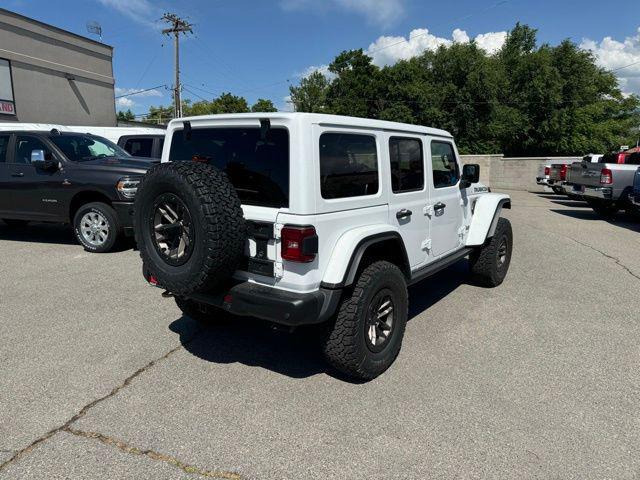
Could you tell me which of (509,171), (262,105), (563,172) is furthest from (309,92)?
(563,172)

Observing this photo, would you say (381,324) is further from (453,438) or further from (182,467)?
(182,467)

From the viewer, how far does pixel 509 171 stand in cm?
2391

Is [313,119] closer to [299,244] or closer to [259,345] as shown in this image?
[299,244]

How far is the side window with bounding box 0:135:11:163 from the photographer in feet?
24.9

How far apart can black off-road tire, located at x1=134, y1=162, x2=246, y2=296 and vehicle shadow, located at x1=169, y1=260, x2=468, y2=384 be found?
789mm

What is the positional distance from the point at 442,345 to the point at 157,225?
255 centimetres

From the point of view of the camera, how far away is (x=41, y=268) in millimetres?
6277

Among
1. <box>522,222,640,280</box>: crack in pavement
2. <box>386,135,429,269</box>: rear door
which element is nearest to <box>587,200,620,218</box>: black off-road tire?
<box>522,222,640,280</box>: crack in pavement

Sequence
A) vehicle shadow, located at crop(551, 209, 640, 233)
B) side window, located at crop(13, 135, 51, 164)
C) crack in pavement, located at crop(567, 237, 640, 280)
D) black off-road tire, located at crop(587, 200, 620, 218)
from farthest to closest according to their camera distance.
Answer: black off-road tire, located at crop(587, 200, 620, 218) < vehicle shadow, located at crop(551, 209, 640, 233) < side window, located at crop(13, 135, 51, 164) < crack in pavement, located at crop(567, 237, 640, 280)

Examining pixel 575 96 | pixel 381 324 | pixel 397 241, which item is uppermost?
pixel 575 96

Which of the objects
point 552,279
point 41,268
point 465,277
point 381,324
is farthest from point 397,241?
point 41,268

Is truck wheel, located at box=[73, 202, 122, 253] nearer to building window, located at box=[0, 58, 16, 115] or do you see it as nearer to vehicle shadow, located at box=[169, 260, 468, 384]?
vehicle shadow, located at box=[169, 260, 468, 384]

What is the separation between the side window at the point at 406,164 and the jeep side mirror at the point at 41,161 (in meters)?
5.88

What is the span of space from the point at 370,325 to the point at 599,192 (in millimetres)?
10673
